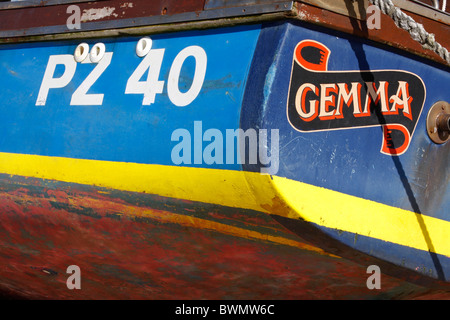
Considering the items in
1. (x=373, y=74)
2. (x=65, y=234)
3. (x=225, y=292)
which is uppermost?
(x=373, y=74)

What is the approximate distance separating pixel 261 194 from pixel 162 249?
67cm

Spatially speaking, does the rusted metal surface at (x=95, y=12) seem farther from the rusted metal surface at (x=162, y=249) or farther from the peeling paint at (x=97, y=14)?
the rusted metal surface at (x=162, y=249)

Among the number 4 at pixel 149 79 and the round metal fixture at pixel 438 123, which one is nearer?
the number 4 at pixel 149 79

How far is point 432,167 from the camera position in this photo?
2467 millimetres

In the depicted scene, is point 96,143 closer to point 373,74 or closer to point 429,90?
point 373,74

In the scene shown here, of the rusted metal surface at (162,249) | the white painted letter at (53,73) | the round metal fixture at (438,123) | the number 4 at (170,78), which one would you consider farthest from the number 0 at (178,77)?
the round metal fixture at (438,123)

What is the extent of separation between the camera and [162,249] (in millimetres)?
2574

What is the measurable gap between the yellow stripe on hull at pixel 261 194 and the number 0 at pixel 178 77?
0.24 metres

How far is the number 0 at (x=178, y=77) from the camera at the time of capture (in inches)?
87.4

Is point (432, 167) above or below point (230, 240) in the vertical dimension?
above

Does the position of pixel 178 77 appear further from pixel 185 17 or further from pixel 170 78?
pixel 185 17
